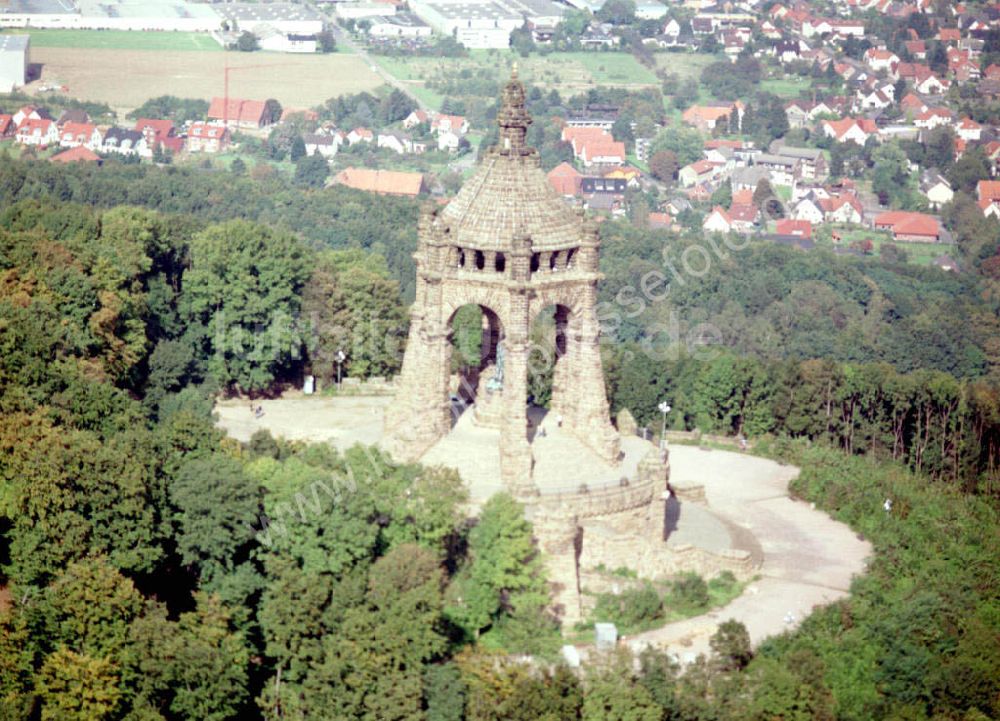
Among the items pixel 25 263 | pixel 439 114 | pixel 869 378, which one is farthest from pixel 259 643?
pixel 439 114

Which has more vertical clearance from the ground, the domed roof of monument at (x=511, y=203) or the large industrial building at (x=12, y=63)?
the domed roof of monument at (x=511, y=203)

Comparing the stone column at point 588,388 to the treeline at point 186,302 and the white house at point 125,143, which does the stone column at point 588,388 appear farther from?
the white house at point 125,143

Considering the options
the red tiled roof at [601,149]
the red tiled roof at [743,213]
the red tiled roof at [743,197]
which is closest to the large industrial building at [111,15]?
the red tiled roof at [601,149]

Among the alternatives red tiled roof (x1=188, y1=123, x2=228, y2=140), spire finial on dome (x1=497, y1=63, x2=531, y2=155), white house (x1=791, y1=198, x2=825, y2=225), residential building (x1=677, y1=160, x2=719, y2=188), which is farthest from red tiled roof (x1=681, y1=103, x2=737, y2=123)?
spire finial on dome (x1=497, y1=63, x2=531, y2=155)

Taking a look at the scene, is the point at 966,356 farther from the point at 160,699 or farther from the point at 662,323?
the point at 160,699

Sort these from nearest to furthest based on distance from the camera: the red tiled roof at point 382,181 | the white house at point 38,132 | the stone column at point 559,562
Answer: the stone column at point 559,562 < the white house at point 38,132 < the red tiled roof at point 382,181
